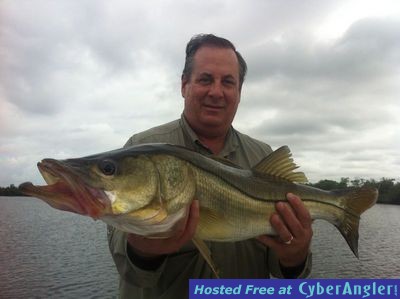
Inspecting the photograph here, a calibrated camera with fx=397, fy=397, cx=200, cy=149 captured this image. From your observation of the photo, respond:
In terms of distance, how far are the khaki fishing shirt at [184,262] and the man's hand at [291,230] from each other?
169 millimetres

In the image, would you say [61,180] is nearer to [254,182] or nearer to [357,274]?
[254,182]

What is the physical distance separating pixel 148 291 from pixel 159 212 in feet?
4.67

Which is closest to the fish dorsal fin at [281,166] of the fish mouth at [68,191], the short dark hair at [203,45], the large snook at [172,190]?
the large snook at [172,190]

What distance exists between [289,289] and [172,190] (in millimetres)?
1734

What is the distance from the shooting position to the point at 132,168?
3.10m

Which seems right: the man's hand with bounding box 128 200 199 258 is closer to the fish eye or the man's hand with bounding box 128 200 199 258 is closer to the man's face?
the fish eye

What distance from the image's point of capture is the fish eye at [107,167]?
9.71 feet

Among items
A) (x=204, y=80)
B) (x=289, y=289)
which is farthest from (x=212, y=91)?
(x=289, y=289)

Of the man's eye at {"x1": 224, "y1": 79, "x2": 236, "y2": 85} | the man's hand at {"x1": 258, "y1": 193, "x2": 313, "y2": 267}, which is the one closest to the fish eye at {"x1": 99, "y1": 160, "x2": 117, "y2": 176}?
the man's hand at {"x1": 258, "y1": 193, "x2": 313, "y2": 267}

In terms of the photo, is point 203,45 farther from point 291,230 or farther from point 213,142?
point 291,230

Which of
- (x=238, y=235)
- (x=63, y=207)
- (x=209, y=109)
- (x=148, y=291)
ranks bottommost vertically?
(x=148, y=291)

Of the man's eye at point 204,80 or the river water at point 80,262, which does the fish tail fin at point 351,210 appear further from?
the river water at point 80,262

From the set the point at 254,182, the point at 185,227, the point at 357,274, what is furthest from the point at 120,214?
the point at 357,274

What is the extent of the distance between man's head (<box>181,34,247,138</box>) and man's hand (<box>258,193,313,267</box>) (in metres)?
1.28
